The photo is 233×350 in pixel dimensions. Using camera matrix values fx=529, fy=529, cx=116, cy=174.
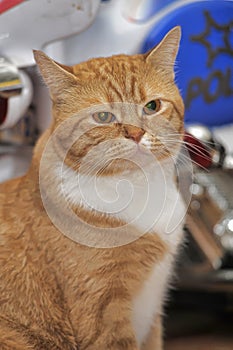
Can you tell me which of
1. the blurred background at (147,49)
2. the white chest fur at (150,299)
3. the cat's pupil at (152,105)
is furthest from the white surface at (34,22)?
the white chest fur at (150,299)

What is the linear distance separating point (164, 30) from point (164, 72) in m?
0.05

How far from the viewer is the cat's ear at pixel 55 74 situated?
0.40 meters

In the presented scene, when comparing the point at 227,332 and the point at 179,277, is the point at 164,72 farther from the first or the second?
the point at 227,332

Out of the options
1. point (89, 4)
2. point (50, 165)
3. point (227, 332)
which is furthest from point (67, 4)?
point (227, 332)

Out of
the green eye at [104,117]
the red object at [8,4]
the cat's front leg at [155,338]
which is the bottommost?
the cat's front leg at [155,338]

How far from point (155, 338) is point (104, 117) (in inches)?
8.5

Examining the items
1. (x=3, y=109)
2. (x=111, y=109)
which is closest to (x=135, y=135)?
(x=111, y=109)

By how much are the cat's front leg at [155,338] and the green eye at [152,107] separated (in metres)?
0.19

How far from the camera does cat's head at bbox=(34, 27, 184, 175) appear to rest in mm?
398

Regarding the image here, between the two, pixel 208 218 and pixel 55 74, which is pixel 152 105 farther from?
pixel 208 218

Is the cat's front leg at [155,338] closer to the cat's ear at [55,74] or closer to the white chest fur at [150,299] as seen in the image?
the white chest fur at [150,299]

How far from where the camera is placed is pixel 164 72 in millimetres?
418

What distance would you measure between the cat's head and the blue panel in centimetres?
4

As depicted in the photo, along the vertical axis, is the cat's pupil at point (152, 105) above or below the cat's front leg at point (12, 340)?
above
